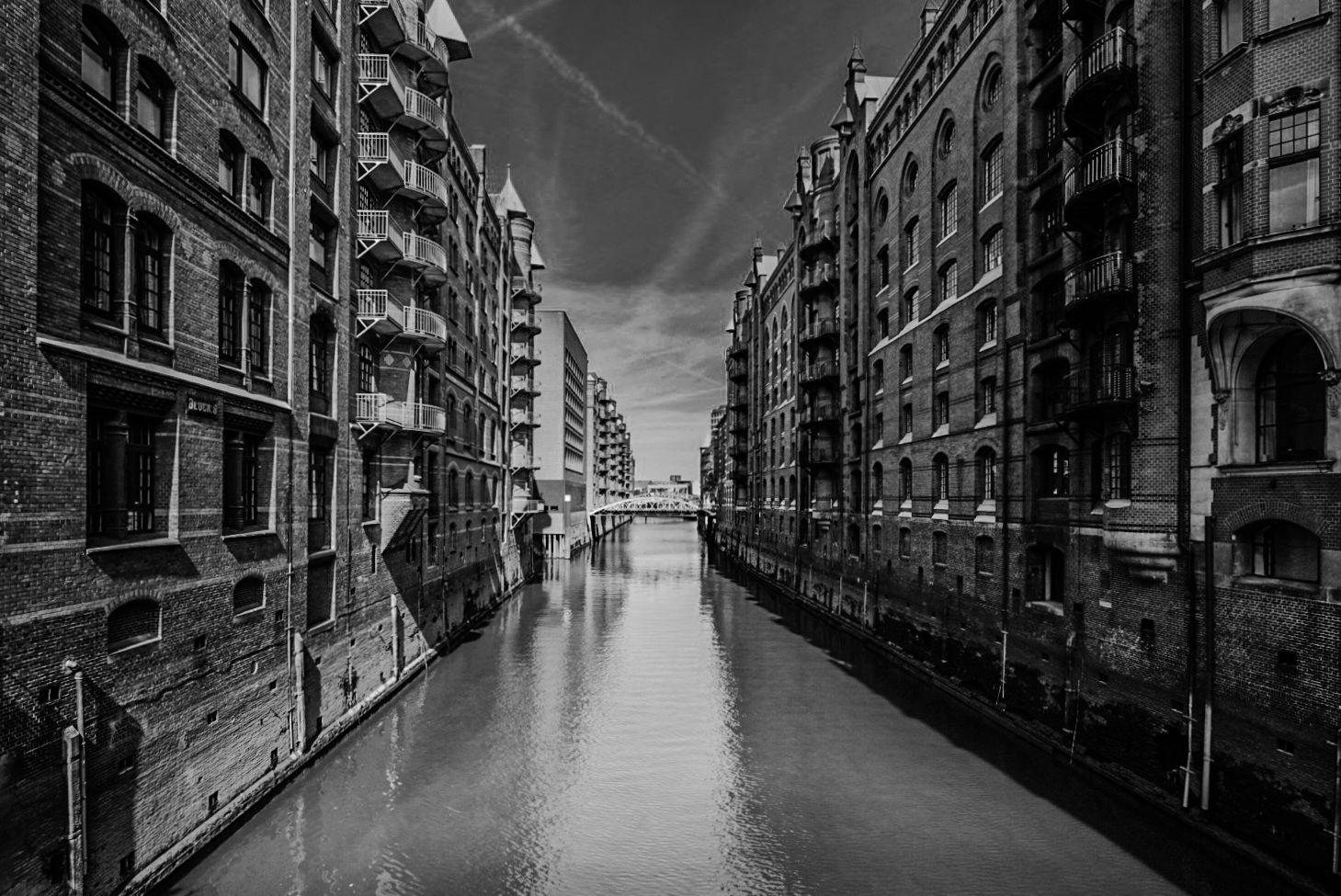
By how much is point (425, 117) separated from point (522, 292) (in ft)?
81.7

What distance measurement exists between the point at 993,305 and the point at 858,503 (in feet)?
44.9

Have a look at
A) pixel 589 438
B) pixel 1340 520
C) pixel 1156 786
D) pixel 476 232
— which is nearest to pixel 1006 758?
pixel 1156 786

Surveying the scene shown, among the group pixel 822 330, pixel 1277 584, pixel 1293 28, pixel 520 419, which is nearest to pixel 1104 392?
pixel 1277 584

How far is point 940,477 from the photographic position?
25.1m

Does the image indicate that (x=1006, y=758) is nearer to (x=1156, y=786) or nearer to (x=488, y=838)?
(x=1156, y=786)

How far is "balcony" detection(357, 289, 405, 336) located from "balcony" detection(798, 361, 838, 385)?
874 inches

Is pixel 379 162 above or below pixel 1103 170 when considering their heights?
above

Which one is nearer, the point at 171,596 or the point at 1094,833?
the point at 171,596

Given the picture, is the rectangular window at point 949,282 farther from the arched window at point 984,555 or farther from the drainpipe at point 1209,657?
the drainpipe at point 1209,657

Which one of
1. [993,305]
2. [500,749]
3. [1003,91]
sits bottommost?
[500,749]

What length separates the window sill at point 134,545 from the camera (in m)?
9.56

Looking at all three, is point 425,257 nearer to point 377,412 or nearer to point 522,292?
point 377,412

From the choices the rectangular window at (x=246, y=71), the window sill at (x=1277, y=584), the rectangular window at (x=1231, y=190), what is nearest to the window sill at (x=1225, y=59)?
the rectangular window at (x=1231, y=190)

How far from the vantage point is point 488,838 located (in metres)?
12.8
